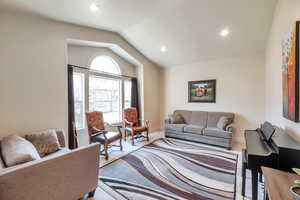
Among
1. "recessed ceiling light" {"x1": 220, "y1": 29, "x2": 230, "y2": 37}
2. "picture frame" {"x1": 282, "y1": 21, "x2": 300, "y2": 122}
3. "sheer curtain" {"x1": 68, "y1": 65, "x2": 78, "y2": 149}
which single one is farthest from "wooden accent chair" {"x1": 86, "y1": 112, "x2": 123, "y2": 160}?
"recessed ceiling light" {"x1": 220, "y1": 29, "x2": 230, "y2": 37}

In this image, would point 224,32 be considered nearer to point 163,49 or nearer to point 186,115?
point 163,49

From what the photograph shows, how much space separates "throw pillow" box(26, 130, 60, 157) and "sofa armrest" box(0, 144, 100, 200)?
100 centimetres

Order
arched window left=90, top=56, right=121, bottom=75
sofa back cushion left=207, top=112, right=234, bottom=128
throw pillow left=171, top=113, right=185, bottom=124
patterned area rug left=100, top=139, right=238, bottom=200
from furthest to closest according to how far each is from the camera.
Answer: throw pillow left=171, top=113, right=185, bottom=124, sofa back cushion left=207, top=112, right=234, bottom=128, arched window left=90, top=56, right=121, bottom=75, patterned area rug left=100, top=139, right=238, bottom=200

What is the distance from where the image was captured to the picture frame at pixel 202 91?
15.5ft

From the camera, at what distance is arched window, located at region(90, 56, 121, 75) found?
4195mm

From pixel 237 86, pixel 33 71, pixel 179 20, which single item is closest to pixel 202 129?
pixel 237 86

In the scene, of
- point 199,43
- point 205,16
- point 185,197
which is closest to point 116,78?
point 199,43

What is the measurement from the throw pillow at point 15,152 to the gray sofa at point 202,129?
11.7ft

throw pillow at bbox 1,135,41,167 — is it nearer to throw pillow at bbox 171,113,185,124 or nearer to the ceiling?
the ceiling

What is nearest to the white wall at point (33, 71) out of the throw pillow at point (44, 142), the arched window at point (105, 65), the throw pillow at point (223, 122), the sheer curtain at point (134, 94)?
the throw pillow at point (44, 142)

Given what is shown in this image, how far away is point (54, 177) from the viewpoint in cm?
145

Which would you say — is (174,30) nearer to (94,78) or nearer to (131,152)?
(94,78)

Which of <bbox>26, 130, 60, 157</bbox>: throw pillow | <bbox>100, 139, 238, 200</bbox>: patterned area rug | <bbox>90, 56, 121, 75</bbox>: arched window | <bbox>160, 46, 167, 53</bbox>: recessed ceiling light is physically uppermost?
<bbox>160, 46, 167, 53</bbox>: recessed ceiling light

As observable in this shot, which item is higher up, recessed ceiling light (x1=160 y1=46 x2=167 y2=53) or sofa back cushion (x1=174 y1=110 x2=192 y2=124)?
recessed ceiling light (x1=160 y1=46 x2=167 y2=53)
